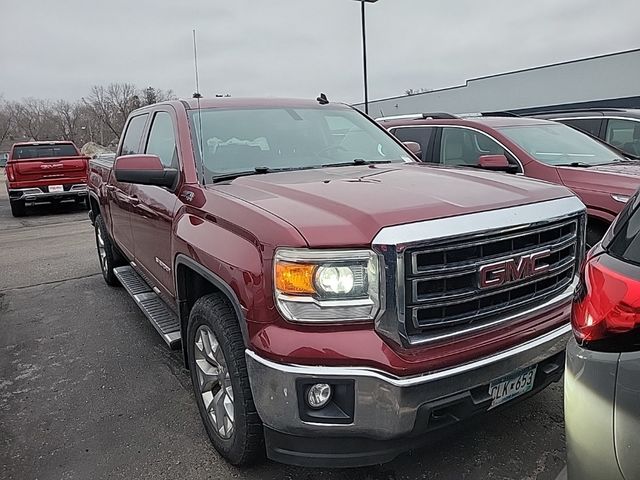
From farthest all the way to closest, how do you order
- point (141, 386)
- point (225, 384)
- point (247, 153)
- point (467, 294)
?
point (141, 386) → point (247, 153) → point (225, 384) → point (467, 294)

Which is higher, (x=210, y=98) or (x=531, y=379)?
(x=210, y=98)

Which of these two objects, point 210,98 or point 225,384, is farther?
point 210,98

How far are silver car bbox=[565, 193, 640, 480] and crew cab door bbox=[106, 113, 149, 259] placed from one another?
350 cm

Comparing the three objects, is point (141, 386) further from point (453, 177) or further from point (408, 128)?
point (408, 128)

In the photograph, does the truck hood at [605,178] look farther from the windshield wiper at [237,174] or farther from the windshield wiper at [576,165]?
the windshield wiper at [237,174]

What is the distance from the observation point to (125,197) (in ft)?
14.5

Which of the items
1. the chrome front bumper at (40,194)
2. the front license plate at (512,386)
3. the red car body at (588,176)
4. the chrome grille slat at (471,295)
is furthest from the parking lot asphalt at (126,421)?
the chrome front bumper at (40,194)

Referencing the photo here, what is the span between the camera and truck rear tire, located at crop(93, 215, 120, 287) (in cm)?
589

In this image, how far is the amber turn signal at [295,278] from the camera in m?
2.06

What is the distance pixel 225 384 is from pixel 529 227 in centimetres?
161

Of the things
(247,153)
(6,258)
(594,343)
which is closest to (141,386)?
(247,153)

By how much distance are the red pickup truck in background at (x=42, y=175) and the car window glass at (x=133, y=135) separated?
8853mm

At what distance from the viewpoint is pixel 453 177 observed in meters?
2.89

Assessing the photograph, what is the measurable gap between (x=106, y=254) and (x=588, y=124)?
21.7 feet
